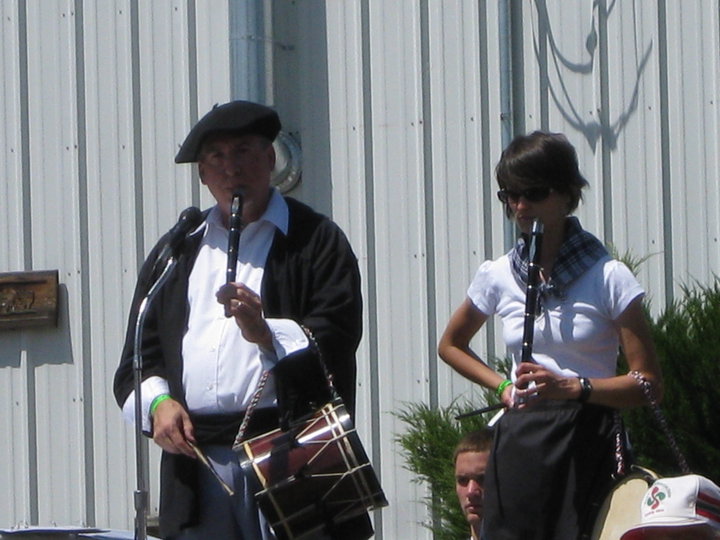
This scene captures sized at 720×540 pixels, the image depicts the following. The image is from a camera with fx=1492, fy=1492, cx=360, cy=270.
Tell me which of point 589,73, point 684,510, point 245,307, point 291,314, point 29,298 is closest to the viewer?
point 684,510

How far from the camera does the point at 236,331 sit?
3.66 m

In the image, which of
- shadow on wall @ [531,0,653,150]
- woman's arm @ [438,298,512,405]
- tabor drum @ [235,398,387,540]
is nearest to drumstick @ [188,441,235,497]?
tabor drum @ [235,398,387,540]

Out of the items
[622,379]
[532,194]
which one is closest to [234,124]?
[532,194]

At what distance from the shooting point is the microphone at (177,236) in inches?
150

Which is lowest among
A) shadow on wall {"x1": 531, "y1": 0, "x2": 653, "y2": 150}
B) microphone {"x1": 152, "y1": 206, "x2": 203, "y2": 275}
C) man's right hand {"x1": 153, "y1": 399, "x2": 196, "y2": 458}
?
man's right hand {"x1": 153, "y1": 399, "x2": 196, "y2": 458}

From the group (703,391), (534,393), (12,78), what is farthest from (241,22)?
(534,393)

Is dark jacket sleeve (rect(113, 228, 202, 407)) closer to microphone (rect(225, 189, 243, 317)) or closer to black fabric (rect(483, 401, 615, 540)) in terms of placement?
microphone (rect(225, 189, 243, 317))

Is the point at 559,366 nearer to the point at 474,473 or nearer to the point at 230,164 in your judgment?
the point at 474,473

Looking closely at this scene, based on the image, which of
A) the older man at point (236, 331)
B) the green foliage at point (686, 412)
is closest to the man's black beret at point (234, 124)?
the older man at point (236, 331)

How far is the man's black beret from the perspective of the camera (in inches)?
147

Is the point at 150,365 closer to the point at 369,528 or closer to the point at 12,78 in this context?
the point at 369,528

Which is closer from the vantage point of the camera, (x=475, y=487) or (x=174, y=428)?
(x=174, y=428)

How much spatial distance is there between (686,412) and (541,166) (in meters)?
1.37

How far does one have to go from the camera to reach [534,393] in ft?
12.0
